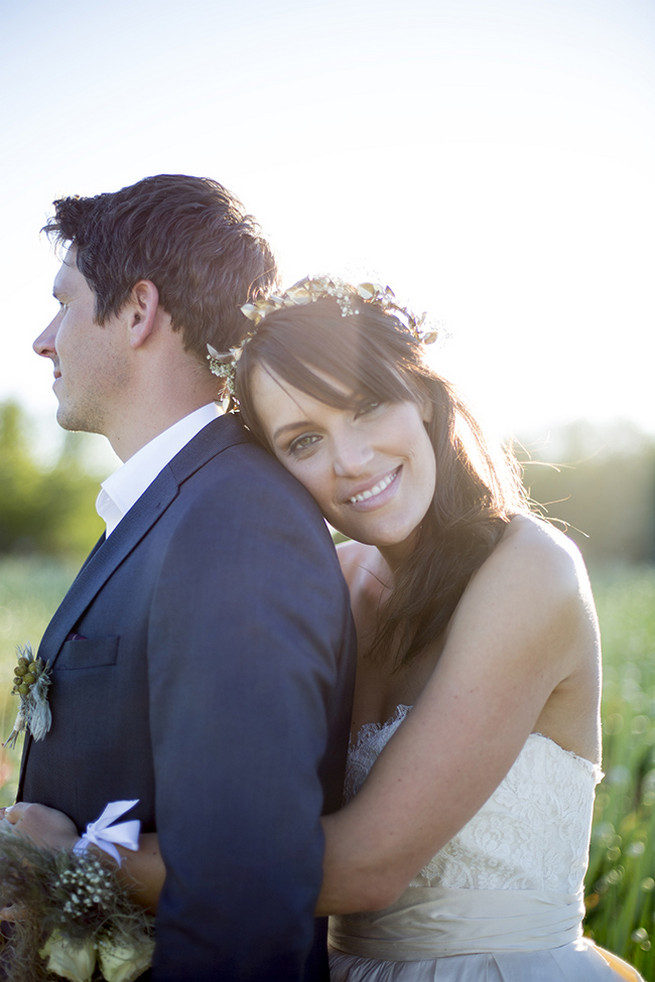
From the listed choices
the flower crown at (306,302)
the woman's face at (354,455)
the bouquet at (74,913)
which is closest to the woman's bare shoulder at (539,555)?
the woman's face at (354,455)

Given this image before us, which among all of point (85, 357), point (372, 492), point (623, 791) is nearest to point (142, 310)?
point (85, 357)

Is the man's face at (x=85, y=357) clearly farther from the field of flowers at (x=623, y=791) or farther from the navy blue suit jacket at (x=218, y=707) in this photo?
the field of flowers at (x=623, y=791)

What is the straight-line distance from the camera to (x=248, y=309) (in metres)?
2.58

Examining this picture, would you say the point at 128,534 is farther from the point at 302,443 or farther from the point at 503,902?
the point at 503,902

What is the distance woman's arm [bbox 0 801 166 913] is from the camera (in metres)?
1.85

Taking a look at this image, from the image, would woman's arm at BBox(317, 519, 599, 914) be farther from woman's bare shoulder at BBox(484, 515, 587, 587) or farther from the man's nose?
the man's nose

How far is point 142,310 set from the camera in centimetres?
268

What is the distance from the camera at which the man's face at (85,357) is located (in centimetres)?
267

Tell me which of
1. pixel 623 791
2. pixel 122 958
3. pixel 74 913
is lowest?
pixel 623 791

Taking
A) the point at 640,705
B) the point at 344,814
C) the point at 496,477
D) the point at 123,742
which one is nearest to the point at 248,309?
the point at 496,477

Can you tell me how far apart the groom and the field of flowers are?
1.42 metres

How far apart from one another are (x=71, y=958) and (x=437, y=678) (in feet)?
3.56

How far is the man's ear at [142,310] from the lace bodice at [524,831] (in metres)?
1.52

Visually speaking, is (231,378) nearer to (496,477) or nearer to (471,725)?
(496,477)
